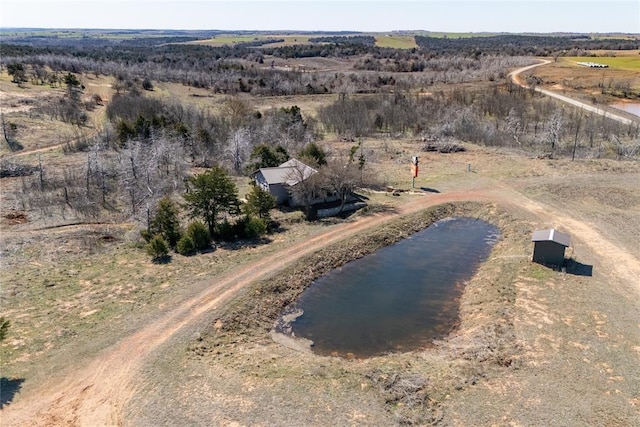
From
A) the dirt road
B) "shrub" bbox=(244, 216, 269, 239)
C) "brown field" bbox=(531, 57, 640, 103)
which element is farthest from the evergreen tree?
"brown field" bbox=(531, 57, 640, 103)

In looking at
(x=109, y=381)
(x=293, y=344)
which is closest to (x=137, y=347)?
(x=109, y=381)

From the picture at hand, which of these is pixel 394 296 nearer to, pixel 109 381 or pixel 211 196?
pixel 211 196

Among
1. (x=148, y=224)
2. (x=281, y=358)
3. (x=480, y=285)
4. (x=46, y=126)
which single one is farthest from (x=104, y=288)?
(x=46, y=126)

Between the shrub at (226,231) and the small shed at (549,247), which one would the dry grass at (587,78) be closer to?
the small shed at (549,247)

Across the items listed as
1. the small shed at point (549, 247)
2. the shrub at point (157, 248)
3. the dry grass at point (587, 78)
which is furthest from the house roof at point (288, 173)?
the dry grass at point (587, 78)

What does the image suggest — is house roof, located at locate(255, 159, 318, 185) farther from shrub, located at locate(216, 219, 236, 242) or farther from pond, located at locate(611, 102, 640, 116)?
pond, located at locate(611, 102, 640, 116)

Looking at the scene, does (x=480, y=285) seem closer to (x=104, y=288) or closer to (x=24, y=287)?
(x=104, y=288)
